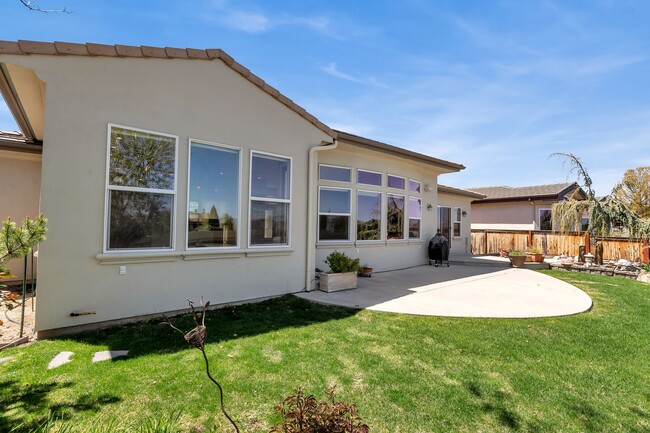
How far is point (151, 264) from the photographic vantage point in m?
5.09

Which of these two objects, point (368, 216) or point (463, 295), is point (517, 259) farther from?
point (368, 216)

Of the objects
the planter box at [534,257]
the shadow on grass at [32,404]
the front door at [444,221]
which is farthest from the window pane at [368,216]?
the shadow on grass at [32,404]

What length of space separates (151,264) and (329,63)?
26.9 feet

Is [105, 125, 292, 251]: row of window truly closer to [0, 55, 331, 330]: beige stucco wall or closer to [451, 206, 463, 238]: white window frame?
[0, 55, 331, 330]: beige stucco wall

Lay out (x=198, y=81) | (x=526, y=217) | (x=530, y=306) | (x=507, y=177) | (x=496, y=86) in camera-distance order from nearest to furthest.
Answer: (x=198, y=81)
(x=530, y=306)
(x=496, y=86)
(x=526, y=217)
(x=507, y=177)

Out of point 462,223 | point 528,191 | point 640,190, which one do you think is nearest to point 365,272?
point 462,223

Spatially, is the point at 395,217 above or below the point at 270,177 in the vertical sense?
below

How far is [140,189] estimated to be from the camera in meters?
4.99

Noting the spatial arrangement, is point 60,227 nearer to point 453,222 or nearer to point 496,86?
point 496,86

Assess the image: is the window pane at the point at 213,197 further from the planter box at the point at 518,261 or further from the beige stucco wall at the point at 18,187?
the planter box at the point at 518,261

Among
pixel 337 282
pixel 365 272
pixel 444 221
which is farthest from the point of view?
pixel 444 221

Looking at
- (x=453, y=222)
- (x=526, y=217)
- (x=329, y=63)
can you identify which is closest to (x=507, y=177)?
(x=526, y=217)

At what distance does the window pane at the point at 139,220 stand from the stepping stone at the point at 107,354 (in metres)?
1.61

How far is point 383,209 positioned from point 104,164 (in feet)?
25.8
